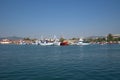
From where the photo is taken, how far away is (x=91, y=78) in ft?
71.5

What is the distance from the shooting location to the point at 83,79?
69.5 ft

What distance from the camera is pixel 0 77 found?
74.7ft

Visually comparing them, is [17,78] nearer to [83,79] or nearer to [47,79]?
[47,79]

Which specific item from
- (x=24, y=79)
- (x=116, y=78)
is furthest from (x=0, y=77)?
(x=116, y=78)

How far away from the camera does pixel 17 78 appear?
871 inches

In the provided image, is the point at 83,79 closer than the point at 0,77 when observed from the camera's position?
Yes

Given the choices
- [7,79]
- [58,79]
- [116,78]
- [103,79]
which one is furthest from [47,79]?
[116,78]

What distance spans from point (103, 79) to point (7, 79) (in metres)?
10.4

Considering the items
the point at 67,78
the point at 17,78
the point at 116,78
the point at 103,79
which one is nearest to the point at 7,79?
the point at 17,78

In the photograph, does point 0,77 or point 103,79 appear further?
point 0,77

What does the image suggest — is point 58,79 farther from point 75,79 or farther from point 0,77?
point 0,77

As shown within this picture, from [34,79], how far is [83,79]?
5227 millimetres

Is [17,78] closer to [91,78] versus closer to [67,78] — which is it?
[67,78]

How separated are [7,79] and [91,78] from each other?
9.18 metres
